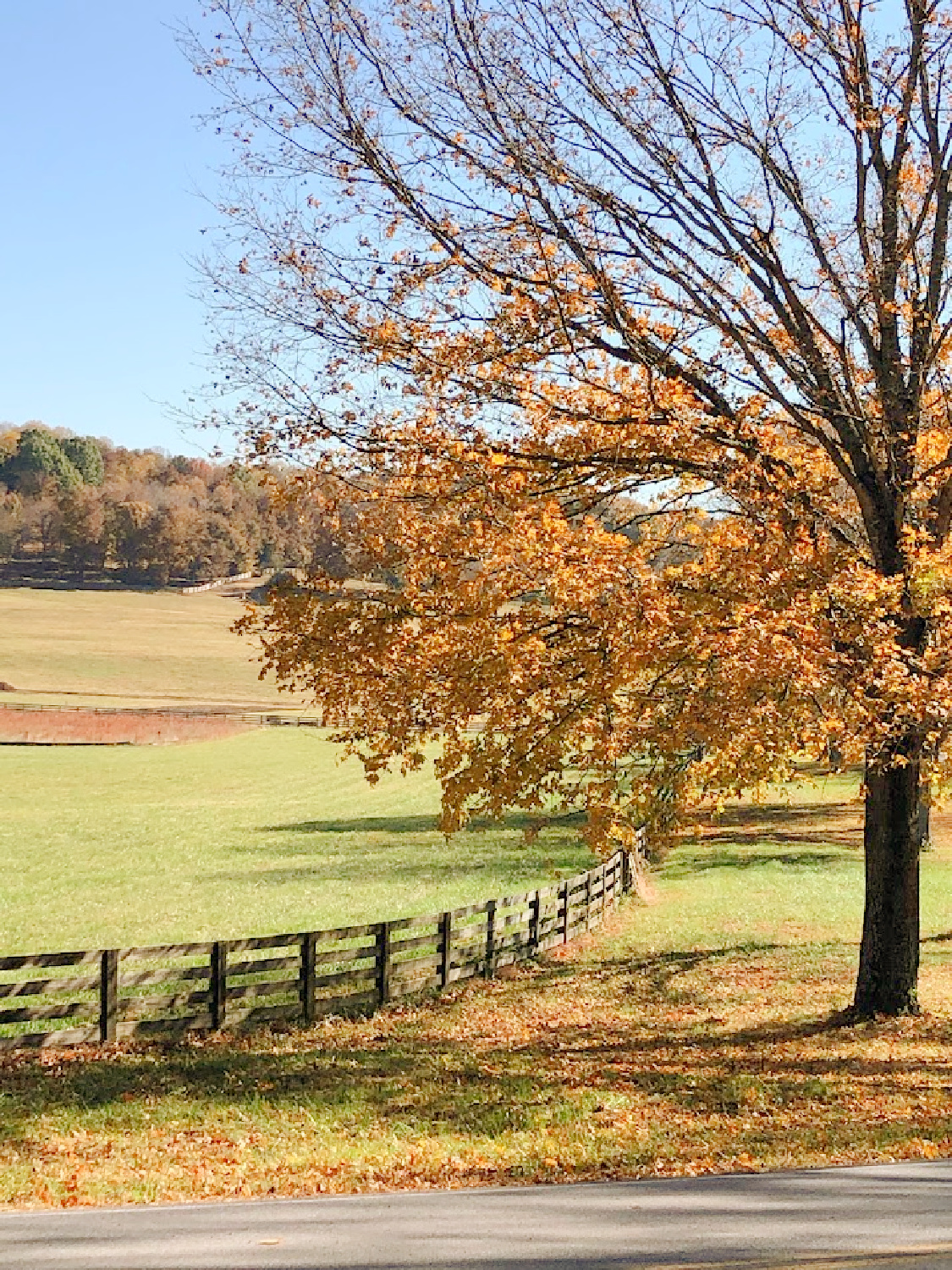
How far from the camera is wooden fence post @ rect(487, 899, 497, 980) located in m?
17.5

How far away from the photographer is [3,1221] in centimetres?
765

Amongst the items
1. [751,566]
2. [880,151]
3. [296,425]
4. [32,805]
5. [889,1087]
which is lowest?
[32,805]

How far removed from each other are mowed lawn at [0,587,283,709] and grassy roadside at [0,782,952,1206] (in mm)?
69589

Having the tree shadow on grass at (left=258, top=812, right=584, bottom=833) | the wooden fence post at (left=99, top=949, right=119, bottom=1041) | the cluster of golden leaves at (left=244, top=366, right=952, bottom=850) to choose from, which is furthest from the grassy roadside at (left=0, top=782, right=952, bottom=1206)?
the tree shadow on grass at (left=258, top=812, right=584, bottom=833)

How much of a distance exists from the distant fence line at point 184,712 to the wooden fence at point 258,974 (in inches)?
2076

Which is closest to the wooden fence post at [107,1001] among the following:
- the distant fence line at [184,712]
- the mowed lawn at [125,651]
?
the distant fence line at [184,712]

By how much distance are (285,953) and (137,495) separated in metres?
128

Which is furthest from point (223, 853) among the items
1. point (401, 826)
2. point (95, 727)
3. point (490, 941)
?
point (95, 727)

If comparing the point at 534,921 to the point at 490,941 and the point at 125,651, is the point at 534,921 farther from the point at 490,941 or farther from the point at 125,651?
the point at 125,651

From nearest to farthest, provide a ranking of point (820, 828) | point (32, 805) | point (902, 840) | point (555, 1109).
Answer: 1. point (555, 1109)
2. point (902, 840)
3. point (820, 828)
4. point (32, 805)

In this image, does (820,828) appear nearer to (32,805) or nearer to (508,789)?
(32,805)

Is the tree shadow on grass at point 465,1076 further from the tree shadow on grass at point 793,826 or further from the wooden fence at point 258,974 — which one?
the tree shadow on grass at point 793,826

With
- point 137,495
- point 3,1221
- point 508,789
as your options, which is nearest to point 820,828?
point 508,789

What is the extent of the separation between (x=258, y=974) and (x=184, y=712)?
6418cm
